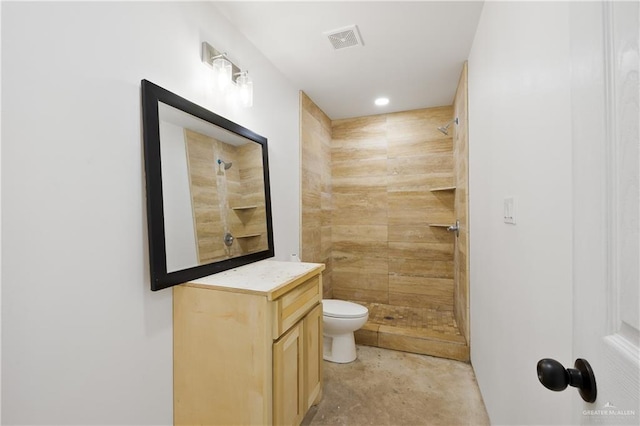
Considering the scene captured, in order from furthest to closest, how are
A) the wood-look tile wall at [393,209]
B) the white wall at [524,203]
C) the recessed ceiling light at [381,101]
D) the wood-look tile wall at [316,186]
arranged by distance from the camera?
the wood-look tile wall at [393,209] < the recessed ceiling light at [381,101] < the wood-look tile wall at [316,186] < the white wall at [524,203]

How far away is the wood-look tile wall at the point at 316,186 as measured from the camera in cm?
270

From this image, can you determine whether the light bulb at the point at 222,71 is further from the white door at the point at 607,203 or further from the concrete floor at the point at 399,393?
the concrete floor at the point at 399,393

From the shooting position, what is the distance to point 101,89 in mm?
1031

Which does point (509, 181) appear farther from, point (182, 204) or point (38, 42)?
point (38, 42)

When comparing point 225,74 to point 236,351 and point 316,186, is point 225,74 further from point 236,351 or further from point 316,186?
point 316,186

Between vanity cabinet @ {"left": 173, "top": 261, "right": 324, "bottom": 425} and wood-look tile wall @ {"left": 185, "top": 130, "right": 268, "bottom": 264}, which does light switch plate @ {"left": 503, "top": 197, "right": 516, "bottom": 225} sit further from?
wood-look tile wall @ {"left": 185, "top": 130, "right": 268, "bottom": 264}

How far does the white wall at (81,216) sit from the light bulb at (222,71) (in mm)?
208

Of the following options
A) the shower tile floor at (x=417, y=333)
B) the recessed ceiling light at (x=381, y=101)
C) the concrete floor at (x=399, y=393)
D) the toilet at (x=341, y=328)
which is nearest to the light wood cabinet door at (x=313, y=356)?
the concrete floor at (x=399, y=393)

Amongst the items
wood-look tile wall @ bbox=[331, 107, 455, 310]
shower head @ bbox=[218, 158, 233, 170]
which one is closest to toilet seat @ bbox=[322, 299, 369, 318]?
wood-look tile wall @ bbox=[331, 107, 455, 310]

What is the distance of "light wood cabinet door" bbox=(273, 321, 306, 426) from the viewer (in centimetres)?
125

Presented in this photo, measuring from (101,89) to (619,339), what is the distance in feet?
4.90

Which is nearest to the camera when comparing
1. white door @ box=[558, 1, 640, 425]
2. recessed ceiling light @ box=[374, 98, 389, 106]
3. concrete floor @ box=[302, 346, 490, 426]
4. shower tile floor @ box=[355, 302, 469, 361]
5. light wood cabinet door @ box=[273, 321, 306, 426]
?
white door @ box=[558, 1, 640, 425]

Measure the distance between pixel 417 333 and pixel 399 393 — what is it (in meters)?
Result: 0.67

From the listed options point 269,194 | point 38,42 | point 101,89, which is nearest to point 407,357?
point 269,194
